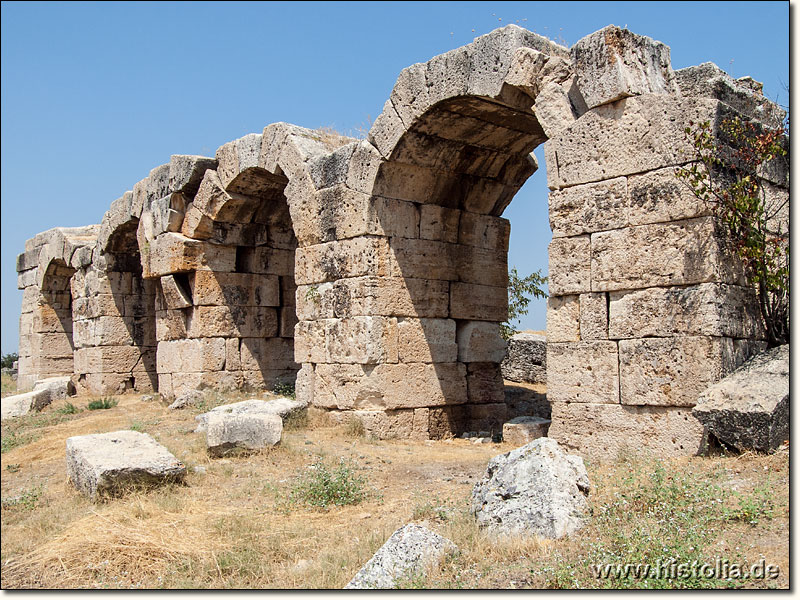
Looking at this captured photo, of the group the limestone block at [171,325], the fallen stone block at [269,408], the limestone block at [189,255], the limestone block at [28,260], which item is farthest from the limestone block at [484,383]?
the limestone block at [28,260]

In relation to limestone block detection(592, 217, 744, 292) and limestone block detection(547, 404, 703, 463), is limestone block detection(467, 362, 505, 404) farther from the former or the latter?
limestone block detection(592, 217, 744, 292)

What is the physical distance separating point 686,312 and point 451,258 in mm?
4101

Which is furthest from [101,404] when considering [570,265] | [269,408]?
[570,265]

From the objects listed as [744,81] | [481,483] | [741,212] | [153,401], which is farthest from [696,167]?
[153,401]

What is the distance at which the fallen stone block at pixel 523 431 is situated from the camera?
8320 millimetres

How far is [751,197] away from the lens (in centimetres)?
624

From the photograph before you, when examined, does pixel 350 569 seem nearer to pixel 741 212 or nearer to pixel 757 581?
pixel 757 581

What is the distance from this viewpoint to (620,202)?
6621 mm

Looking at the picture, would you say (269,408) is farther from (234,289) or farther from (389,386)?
(234,289)

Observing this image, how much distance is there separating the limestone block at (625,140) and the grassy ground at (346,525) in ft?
8.13

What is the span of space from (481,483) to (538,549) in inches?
37.0

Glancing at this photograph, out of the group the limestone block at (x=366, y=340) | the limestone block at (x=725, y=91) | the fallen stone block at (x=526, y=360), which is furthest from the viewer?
the fallen stone block at (x=526, y=360)

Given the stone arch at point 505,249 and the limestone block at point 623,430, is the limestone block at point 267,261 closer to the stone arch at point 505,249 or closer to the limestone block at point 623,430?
the stone arch at point 505,249

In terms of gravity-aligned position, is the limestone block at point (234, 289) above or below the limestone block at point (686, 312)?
above
